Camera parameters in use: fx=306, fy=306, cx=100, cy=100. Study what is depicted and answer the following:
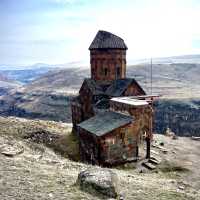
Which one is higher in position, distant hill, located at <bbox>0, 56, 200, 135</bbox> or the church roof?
the church roof

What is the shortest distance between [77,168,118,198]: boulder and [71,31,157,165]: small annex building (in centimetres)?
1069

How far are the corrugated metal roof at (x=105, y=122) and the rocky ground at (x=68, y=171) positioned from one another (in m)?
2.98

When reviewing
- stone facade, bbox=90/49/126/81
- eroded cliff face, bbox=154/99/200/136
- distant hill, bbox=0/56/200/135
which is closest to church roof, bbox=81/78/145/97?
stone facade, bbox=90/49/126/81

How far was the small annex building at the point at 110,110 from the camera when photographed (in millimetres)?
22844

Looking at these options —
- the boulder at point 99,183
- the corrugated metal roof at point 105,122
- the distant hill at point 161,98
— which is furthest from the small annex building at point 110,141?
the distant hill at point 161,98

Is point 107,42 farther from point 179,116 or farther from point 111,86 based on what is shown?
point 179,116

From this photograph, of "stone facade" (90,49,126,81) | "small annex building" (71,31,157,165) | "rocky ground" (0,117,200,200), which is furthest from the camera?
"stone facade" (90,49,126,81)

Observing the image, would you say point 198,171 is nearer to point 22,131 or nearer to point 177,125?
point 22,131

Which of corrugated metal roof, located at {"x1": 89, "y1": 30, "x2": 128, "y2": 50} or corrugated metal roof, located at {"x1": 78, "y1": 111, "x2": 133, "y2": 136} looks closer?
corrugated metal roof, located at {"x1": 78, "y1": 111, "x2": 133, "y2": 136}

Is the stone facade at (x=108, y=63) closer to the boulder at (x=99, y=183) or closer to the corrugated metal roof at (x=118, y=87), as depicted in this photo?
the corrugated metal roof at (x=118, y=87)

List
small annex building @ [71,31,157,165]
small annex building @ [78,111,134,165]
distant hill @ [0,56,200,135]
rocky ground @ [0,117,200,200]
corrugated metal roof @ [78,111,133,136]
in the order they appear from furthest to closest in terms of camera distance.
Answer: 1. distant hill @ [0,56,200,135]
2. corrugated metal roof @ [78,111,133,136]
3. small annex building @ [71,31,157,165]
4. small annex building @ [78,111,134,165]
5. rocky ground @ [0,117,200,200]

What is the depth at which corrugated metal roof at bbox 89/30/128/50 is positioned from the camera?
103 feet

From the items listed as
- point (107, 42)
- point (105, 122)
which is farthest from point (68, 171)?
point (107, 42)

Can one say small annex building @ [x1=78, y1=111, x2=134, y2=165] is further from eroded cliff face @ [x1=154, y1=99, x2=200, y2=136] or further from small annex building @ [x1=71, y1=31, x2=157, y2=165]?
eroded cliff face @ [x1=154, y1=99, x2=200, y2=136]
